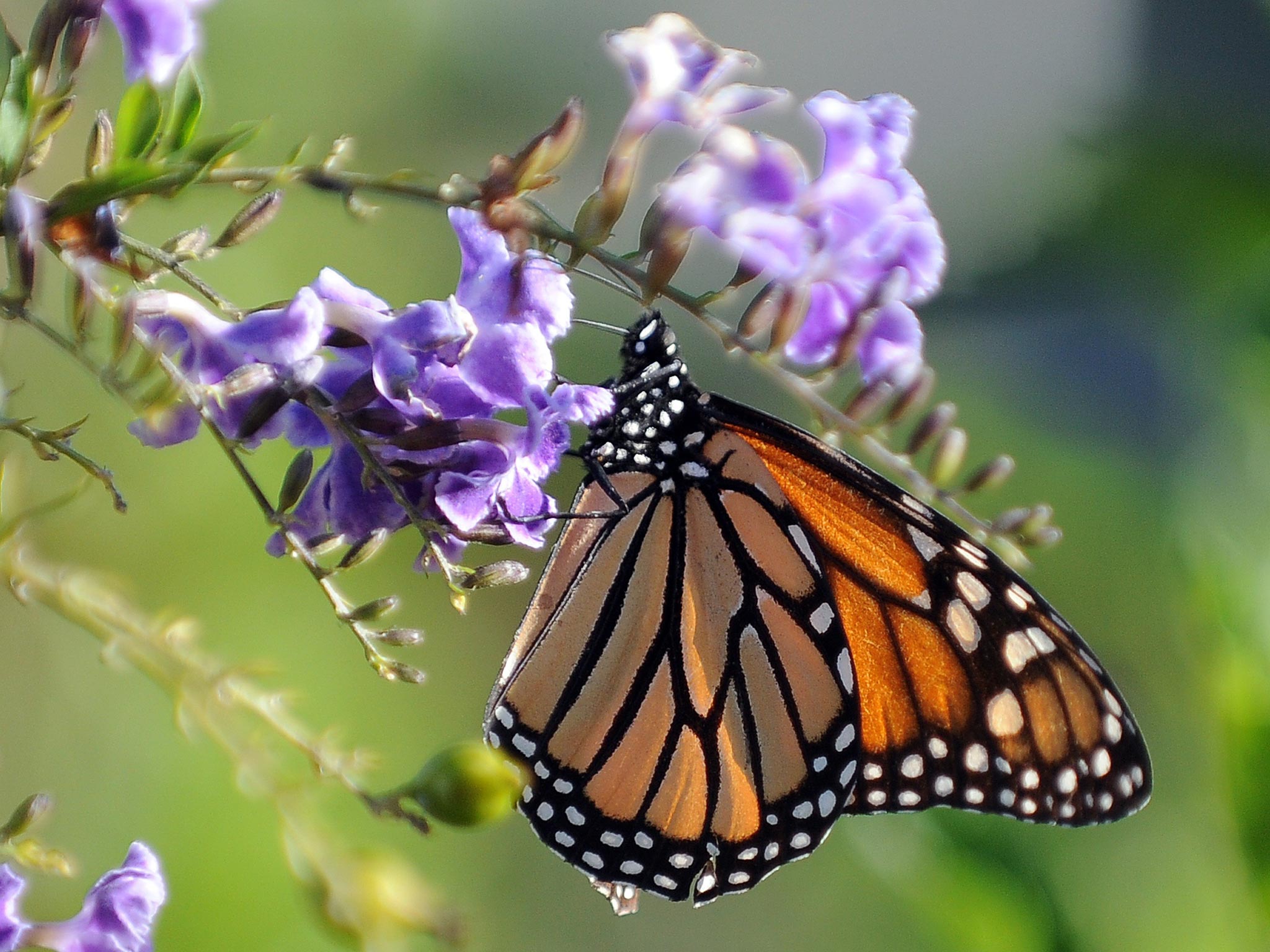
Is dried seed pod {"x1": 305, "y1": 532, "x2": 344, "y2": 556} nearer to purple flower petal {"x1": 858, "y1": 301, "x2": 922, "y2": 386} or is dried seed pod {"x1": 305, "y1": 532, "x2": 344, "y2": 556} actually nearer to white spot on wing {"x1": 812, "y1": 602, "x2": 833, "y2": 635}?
purple flower petal {"x1": 858, "y1": 301, "x2": 922, "y2": 386}

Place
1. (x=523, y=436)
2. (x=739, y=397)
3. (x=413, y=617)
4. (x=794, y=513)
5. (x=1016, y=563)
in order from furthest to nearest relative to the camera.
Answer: (x=739, y=397)
(x=413, y=617)
(x=794, y=513)
(x=1016, y=563)
(x=523, y=436)

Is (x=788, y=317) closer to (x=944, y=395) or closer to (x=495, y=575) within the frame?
(x=495, y=575)

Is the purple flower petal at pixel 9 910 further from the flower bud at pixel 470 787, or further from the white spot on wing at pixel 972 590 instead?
the white spot on wing at pixel 972 590

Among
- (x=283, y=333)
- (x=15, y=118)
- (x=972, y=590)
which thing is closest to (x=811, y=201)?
(x=283, y=333)

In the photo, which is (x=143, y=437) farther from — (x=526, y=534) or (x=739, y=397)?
(x=739, y=397)

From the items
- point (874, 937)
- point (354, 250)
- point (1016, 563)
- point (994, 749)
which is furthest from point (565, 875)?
point (1016, 563)

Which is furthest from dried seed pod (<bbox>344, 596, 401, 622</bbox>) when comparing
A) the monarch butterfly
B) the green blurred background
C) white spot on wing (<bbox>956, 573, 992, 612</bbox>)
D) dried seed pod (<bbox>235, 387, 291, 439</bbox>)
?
white spot on wing (<bbox>956, 573, 992, 612</bbox>)
